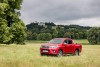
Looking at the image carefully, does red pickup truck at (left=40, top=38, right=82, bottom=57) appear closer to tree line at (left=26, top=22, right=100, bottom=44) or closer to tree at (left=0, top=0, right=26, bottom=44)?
tree at (left=0, top=0, right=26, bottom=44)

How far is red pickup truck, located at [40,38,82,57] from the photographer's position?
92.1 feet

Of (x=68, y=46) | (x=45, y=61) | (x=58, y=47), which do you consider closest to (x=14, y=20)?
(x=68, y=46)

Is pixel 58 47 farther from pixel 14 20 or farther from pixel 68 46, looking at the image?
pixel 14 20

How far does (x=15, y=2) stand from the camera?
173 feet

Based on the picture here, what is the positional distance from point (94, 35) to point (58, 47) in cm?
11670

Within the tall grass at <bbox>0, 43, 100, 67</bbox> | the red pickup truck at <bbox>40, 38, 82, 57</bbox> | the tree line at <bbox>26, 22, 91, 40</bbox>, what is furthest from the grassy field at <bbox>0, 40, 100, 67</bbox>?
the tree line at <bbox>26, 22, 91, 40</bbox>

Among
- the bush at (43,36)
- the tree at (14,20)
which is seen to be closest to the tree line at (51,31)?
the bush at (43,36)

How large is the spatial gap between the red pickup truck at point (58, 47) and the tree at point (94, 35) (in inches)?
4366

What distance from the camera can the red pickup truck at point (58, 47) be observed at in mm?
28062

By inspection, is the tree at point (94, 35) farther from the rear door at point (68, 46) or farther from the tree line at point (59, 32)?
the rear door at point (68, 46)

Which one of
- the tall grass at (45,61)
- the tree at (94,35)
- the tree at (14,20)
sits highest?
the tree at (14,20)

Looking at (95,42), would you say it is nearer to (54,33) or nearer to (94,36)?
(94,36)

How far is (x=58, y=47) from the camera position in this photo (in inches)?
1117

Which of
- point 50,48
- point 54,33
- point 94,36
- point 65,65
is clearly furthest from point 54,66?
point 94,36
